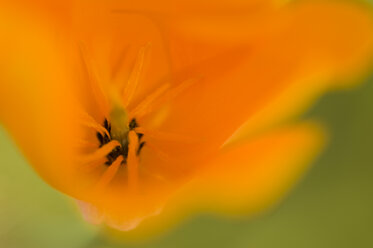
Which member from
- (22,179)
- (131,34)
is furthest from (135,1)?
(22,179)

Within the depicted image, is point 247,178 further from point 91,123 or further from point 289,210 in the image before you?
point 91,123

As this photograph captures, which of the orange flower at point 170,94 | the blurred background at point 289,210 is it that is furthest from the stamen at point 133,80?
the blurred background at point 289,210

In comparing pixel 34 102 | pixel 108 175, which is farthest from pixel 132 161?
pixel 34 102

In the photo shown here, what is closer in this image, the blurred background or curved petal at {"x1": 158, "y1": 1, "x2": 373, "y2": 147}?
the blurred background

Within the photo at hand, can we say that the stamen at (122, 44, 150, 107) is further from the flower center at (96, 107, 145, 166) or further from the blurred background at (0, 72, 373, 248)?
the blurred background at (0, 72, 373, 248)

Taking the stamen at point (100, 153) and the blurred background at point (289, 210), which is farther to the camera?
the stamen at point (100, 153)

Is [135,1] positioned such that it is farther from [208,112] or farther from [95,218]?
[95,218]

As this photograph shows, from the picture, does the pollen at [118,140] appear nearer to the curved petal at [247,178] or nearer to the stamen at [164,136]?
the stamen at [164,136]

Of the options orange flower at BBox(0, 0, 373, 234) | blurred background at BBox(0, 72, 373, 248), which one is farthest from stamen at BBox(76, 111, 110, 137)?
blurred background at BBox(0, 72, 373, 248)
